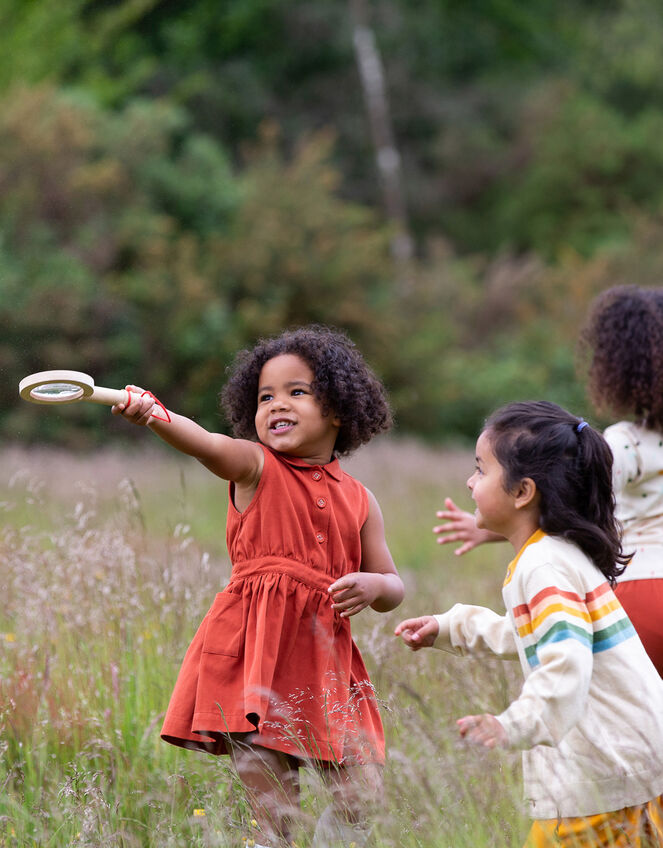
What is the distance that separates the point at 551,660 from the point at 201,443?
3.25 feet

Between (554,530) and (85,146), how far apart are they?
43.9 ft

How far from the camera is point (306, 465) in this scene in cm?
299

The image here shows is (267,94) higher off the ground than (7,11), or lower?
higher

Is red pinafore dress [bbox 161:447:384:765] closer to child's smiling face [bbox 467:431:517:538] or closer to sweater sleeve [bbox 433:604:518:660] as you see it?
sweater sleeve [bbox 433:604:518:660]

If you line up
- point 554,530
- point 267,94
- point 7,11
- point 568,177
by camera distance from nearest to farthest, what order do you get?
point 554,530, point 7,11, point 267,94, point 568,177

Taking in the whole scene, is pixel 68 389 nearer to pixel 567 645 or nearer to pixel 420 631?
pixel 420 631

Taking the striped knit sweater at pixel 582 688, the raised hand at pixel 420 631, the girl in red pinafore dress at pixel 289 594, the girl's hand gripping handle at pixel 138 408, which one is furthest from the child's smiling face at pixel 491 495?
the girl's hand gripping handle at pixel 138 408

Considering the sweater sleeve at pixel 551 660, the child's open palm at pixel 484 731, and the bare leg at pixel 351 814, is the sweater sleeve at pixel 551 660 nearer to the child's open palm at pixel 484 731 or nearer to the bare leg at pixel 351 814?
the child's open palm at pixel 484 731

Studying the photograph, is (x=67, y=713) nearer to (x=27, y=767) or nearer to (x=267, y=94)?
(x=27, y=767)

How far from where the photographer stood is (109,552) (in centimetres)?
390

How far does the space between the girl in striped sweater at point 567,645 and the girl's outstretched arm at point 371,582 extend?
32cm

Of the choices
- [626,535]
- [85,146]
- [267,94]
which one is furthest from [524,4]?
[626,535]

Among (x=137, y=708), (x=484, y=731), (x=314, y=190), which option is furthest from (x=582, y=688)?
(x=314, y=190)

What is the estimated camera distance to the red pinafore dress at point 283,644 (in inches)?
108
